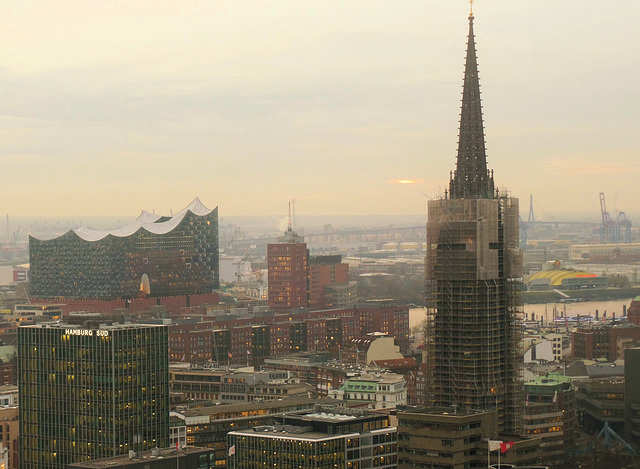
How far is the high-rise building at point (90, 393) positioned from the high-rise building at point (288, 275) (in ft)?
367

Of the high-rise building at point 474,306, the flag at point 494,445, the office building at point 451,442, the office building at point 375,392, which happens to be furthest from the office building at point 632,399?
the flag at point 494,445

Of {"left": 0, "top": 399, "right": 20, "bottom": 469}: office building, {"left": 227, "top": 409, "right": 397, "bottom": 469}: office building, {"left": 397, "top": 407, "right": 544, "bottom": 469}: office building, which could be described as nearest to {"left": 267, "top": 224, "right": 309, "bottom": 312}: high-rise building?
{"left": 0, "top": 399, "right": 20, "bottom": 469}: office building

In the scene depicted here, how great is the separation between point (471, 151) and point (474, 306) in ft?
34.7

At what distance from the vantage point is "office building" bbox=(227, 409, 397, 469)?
73500 millimetres

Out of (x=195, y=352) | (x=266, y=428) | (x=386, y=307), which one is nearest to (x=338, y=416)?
(x=266, y=428)

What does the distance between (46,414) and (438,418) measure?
64.9 feet

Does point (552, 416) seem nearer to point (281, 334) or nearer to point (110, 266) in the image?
point (281, 334)

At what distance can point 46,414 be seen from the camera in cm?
7700

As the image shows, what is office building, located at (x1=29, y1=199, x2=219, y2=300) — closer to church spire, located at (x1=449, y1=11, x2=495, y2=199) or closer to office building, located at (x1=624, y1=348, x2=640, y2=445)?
office building, located at (x1=624, y1=348, x2=640, y2=445)

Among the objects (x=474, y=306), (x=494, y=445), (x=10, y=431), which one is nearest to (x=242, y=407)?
(x=10, y=431)

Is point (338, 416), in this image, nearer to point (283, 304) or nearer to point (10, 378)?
point (10, 378)

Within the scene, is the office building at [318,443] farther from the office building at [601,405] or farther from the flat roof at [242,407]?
the office building at [601,405]

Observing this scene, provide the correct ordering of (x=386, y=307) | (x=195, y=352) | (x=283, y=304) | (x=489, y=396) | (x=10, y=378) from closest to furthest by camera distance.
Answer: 1. (x=489, y=396)
2. (x=10, y=378)
3. (x=195, y=352)
4. (x=386, y=307)
5. (x=283, y=304)

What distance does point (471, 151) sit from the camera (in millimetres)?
90438
